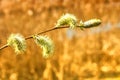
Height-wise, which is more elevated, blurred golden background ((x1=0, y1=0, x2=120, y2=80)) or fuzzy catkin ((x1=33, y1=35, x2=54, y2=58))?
blurred golden background ((x1=0, y1=0, x2=120, y2=80))

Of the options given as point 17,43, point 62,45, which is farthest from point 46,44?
point 62,45

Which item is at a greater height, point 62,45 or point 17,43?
point 62,45

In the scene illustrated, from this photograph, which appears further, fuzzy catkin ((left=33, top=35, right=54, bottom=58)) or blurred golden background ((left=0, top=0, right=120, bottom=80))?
blurred golden background ((left=0, top=0, right=120, bottom=80))

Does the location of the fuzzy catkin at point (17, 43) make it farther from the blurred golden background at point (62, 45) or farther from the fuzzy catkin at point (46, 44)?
the blurred golden background at point (62, 45)

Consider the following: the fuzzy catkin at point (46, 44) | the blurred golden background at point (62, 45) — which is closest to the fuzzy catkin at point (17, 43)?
the fuzzy catkin at point (46, 44)

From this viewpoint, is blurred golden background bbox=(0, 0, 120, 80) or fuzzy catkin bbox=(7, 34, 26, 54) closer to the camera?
fuzzy catkin bbox=(7, 34, 26, 54)

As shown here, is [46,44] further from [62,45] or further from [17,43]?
[62,45]

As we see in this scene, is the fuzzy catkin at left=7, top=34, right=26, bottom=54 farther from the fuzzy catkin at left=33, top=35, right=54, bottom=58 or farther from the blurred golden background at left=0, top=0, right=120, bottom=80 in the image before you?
the blurred golden background at left=0, top=0, right=120, bottom=80

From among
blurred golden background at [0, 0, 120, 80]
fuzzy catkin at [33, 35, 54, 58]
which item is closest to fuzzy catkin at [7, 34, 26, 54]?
fuzzy catkin at [33, 35, 54, 58]
